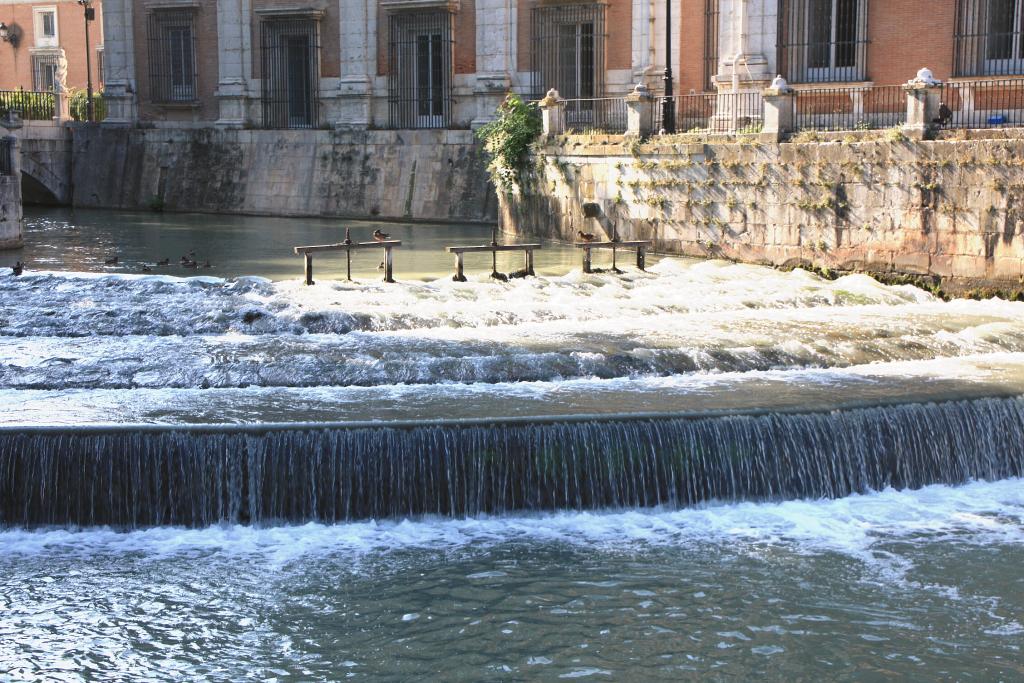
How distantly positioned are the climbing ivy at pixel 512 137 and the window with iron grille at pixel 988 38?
721 cm

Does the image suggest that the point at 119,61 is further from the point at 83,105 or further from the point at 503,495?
the point at 503,495

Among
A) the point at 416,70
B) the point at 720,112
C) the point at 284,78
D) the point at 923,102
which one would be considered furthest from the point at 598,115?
the point at 923,102

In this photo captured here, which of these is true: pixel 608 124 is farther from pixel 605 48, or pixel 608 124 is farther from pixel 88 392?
pixel 88 392

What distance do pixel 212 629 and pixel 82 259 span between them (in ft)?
45.1

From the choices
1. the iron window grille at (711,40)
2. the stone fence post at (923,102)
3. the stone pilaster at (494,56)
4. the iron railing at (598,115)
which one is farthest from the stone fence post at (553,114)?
the stone fence post at (923,102)

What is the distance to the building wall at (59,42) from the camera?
155 ft

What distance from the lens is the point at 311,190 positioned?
98.3 feet

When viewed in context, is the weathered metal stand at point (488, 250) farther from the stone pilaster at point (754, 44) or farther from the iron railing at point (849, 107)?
the stone pilaster at point (754, 44)

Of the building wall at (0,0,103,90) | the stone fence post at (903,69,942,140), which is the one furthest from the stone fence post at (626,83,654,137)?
the building wall at (0,0,103,90)

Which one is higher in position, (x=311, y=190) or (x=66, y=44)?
(x=66, y=44)

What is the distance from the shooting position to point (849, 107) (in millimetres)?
22406

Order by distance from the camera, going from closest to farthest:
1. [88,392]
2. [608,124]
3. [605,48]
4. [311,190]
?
[88,392]
[608,124]
[605,48]
[311,190]

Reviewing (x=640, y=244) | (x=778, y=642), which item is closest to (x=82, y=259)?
(x=640, y=244)

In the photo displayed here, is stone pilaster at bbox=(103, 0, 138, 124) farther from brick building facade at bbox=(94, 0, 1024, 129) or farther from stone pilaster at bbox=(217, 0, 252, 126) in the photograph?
stone pilaster at bbox=(217, 0, 252, 126)
